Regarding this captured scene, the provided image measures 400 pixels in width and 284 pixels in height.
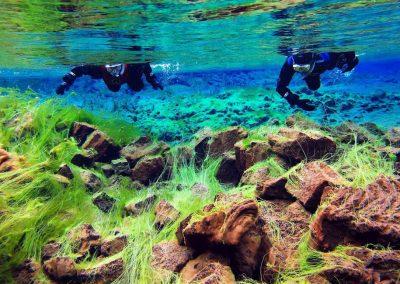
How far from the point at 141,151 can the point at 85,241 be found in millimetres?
4248

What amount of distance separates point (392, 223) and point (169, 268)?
2.05 metres

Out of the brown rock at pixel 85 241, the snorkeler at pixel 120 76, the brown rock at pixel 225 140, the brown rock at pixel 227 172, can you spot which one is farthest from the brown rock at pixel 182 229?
the snorkeler at pixel 120 76

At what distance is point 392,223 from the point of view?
2750 mm

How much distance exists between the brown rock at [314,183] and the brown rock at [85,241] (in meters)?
2.41

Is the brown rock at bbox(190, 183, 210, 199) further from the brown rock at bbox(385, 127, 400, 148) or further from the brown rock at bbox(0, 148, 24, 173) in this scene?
the brown rock at bbox(385, 127, 400, 148)

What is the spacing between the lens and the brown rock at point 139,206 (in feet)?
16.6

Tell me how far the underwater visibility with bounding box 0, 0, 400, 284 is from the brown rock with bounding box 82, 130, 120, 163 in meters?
0.04

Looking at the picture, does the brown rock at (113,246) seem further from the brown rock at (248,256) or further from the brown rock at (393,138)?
the brown rock at (393,138)

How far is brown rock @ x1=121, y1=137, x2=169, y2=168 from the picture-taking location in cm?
766

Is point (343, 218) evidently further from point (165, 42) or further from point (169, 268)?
point (165, 42)

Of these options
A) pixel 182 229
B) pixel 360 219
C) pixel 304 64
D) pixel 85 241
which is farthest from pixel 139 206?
pixel 304 64

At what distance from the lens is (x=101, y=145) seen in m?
8.09

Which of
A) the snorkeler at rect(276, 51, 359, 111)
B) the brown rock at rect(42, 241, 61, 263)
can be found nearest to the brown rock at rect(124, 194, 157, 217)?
the brown rock at rect(42, 241, 61, 263)

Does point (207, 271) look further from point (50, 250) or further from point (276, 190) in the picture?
point (50, 250)
